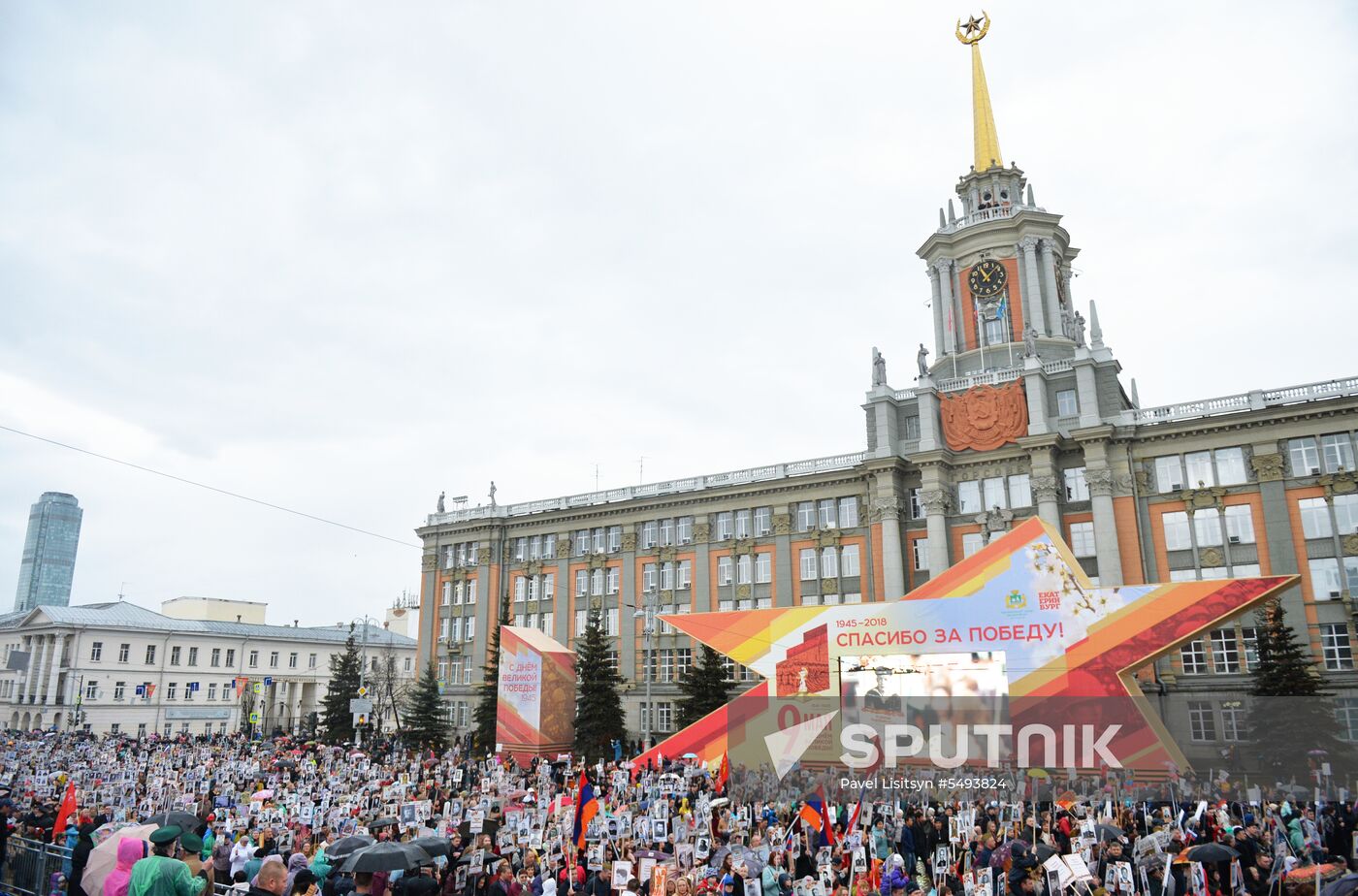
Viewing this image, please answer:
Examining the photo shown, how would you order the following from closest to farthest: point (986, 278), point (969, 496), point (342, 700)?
point (969, 496) → point (986, 278) → point (342, 700)

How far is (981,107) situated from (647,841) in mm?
60627

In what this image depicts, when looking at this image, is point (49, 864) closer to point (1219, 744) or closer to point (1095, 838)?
point (1095, 838)

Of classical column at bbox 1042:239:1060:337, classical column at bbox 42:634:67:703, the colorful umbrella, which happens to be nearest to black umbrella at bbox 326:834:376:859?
the colorful umbrella

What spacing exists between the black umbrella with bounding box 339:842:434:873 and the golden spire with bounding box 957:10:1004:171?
61298 mm

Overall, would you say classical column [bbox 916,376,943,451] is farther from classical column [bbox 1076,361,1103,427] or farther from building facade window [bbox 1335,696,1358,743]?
building facade window [bbox 1335,696,1358,743]

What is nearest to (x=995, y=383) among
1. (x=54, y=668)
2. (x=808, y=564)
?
(x=808, y=564)

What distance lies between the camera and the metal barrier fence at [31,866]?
14266 millimetres

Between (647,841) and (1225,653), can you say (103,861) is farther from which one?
(1225,653)

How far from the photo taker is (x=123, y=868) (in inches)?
422

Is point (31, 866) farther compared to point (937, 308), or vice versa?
point (937, 308)

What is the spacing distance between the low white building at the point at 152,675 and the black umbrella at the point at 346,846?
59.9m

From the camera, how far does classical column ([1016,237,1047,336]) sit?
5612cm

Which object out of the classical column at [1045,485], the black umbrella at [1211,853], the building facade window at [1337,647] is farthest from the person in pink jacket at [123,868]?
the building facade window at [1337,647]

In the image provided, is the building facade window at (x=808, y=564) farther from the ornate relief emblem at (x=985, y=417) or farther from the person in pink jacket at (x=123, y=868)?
the person in pink jacket at (x=123, y=868)
